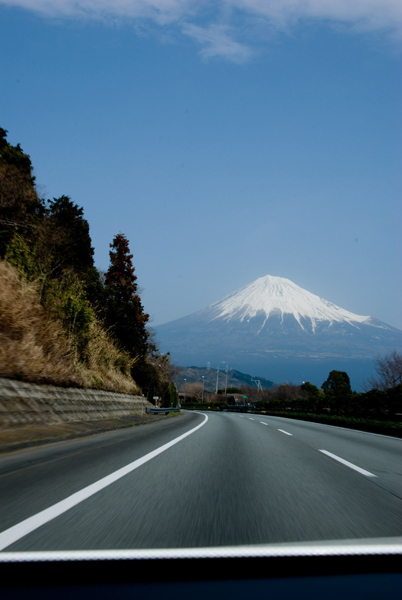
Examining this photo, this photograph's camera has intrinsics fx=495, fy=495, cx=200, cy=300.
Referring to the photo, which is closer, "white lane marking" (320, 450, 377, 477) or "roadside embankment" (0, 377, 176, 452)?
"white lane marking" (320, 450, 377, 477)

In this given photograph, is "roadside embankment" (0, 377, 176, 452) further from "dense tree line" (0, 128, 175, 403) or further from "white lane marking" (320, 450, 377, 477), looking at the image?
"white lane marking" (320, 450, 377, 477)

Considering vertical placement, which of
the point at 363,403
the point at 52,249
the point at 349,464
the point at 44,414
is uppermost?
the point at 52,249

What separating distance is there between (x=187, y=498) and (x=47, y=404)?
6.65 meters

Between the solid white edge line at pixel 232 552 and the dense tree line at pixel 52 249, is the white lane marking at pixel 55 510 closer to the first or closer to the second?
the solid white edge line at pixel 232 552

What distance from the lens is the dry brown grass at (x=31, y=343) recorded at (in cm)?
1042

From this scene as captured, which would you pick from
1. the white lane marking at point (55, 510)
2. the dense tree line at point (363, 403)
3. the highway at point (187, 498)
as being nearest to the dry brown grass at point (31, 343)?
the highway at point (187, 498)

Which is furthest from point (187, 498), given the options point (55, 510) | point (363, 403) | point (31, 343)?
point (363, 403)

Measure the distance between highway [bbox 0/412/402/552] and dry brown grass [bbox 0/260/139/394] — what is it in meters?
2.44

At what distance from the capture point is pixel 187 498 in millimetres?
4879

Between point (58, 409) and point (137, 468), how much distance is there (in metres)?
5.11

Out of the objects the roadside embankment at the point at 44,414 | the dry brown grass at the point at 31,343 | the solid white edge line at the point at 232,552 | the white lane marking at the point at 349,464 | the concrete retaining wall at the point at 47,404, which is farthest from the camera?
the dry brown grass at the point at 31,343

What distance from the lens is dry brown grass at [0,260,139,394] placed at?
1042cm

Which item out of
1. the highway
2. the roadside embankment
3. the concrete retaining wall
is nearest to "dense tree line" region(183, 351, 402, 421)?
the concrete retaining wall

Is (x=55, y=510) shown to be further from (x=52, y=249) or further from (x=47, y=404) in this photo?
(x=52, y=249)
